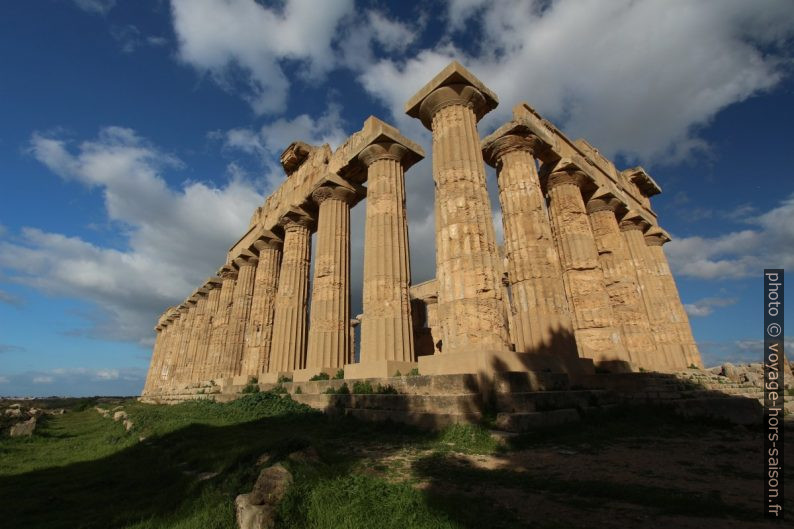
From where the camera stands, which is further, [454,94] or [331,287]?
[331,287]

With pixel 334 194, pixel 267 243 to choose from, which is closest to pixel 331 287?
pixel 334 194

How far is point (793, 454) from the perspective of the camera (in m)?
6.31

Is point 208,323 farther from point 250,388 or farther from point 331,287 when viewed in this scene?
point 331,287

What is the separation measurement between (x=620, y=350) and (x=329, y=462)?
504 inches

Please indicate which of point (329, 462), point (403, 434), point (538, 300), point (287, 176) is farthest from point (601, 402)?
point (287, 176)

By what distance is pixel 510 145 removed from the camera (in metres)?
14.9

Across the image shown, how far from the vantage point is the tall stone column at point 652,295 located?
1869cm

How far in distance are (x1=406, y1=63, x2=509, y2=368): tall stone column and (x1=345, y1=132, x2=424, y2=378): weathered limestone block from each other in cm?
226

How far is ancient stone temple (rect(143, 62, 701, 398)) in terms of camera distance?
34.9 feet

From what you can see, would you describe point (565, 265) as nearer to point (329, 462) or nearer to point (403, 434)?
point (403, 434)

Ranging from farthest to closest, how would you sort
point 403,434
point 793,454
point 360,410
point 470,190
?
point 470,190, point 360,410, point 403,434, point 793,454

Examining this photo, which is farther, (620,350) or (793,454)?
(620,350)

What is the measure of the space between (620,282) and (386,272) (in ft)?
39.7

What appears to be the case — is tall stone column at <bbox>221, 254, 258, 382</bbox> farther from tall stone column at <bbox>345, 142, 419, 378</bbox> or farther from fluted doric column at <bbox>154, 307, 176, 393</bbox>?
fluted doric column at <bbox>154, 307, 176, 393</bbox>
